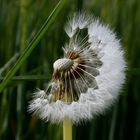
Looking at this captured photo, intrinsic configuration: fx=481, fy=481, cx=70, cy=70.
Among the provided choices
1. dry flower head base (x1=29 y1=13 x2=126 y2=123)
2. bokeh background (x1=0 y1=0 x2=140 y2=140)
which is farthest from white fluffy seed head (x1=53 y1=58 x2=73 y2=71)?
bokeh background (x1=0 y1=0 x2=140 y2=140)

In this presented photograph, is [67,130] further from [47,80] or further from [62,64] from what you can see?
[47,80]

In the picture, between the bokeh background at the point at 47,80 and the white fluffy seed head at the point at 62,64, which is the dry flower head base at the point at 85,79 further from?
the bokeh background at the point at 47,80

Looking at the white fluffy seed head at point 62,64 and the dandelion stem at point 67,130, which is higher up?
the white fluffy seed head at point 62,64

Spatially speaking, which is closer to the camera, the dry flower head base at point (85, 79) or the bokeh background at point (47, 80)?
the dry flower head base at point (85, 79)

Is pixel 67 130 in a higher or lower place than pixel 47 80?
lower

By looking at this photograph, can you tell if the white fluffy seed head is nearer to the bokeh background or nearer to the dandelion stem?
the dandelion stem

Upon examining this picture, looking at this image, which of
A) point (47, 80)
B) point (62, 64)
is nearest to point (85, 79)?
point (62, 64)

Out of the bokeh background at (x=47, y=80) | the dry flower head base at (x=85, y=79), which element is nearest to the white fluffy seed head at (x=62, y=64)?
the dry flower head base at (x=85, y=79)
